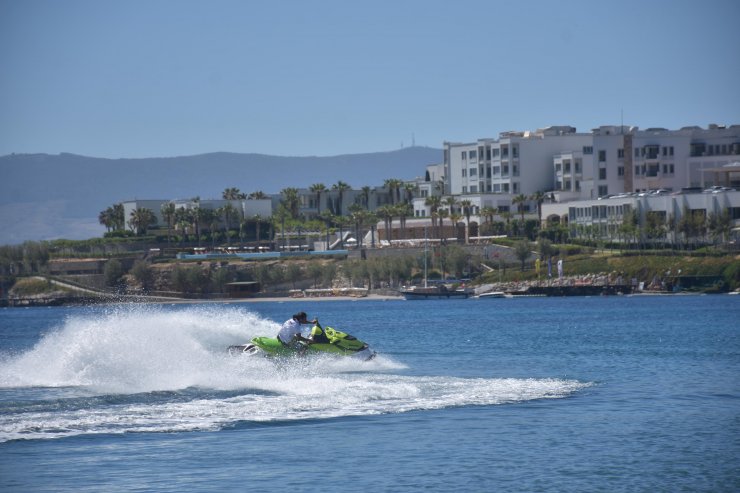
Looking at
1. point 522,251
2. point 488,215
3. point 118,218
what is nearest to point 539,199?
point 488,215

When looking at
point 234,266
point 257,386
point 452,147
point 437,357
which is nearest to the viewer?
point 257,386

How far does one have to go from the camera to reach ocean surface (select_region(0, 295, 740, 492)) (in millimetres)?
28031

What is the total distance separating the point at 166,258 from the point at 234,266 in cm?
1327

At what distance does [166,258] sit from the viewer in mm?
169875

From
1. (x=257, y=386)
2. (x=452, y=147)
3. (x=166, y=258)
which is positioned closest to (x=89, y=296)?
(x=166, y=258)

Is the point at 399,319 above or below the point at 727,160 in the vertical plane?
below

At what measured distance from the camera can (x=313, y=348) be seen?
4853 cm

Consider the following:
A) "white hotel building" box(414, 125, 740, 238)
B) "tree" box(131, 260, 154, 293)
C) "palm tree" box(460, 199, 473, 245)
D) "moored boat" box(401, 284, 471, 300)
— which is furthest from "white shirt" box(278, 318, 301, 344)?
"tree" box(131, 260, 154, 293)

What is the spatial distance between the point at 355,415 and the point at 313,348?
12757 mm

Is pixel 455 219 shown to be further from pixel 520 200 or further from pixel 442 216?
pixel 520 200

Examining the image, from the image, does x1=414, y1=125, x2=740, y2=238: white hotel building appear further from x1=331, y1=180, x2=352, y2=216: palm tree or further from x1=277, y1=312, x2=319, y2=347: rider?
x1=277, y1=312, x2=319, y2=347: rider

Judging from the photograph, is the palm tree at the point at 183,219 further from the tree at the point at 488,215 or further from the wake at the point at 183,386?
the wake at the point at 183,386

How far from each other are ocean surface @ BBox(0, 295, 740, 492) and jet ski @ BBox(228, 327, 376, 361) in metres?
0.51

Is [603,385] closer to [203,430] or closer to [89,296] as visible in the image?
[203,430]
